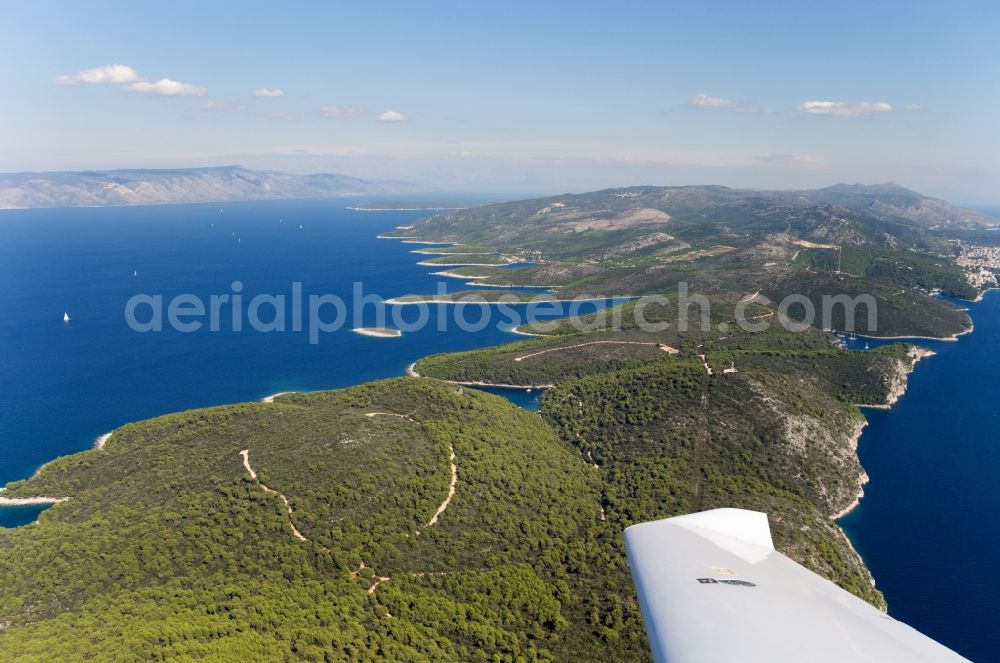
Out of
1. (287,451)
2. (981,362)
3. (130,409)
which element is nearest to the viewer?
(287,451)

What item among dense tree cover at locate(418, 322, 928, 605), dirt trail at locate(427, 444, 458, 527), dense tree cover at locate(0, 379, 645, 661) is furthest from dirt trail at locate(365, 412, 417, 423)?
dense tree cover at locate(418, 322, 928, 605)

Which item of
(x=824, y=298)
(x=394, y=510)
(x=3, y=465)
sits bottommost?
(x=3, y=465)

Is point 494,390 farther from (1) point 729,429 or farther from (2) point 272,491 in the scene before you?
(2) point 272,491

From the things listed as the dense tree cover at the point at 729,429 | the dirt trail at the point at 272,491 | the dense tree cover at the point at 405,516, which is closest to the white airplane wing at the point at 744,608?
the dense tree cover at the point at 405,516

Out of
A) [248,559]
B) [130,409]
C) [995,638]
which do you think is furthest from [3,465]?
[995,638]

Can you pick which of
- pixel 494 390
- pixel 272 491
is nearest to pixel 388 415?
pixel 272 491

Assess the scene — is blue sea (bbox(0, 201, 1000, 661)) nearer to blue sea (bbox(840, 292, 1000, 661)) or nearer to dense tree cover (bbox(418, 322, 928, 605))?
blue sea (bbox(840, 292, 1000, 661))

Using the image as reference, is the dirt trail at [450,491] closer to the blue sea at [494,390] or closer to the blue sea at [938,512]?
the blue sea at [494,390]

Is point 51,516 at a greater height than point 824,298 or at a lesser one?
lesser

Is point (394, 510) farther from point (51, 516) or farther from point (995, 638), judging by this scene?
point (995, 638)
